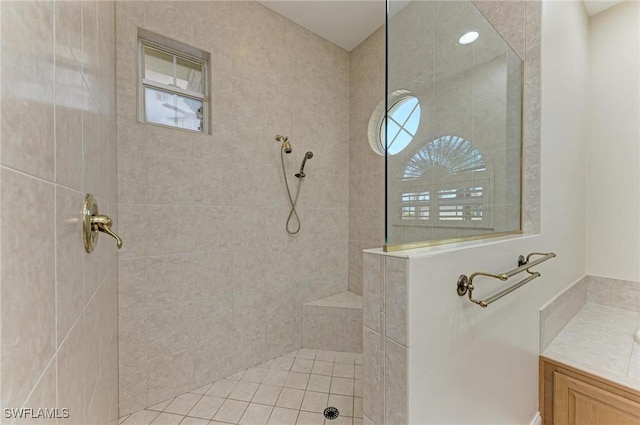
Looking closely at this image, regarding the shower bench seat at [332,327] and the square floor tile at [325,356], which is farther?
the shower bench seat at [332,327]

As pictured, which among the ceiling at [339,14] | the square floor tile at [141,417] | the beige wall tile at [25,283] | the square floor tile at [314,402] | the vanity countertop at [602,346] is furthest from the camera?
the ceiling at [339,14]

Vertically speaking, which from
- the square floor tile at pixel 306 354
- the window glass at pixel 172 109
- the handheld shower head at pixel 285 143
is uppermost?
the window glass at pixel 172 109

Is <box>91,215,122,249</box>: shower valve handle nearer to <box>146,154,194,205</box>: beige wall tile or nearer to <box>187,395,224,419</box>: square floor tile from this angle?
<box>146,154,194,205</box>: beige wall tile

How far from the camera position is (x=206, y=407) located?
156cm

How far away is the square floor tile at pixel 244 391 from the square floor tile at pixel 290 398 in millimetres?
194

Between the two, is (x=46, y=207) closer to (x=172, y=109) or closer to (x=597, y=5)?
(x=172, y=109)

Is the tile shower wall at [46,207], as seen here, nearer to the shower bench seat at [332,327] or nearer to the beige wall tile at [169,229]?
the beige wall tile at [169,229]

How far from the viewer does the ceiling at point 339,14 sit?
2.06m

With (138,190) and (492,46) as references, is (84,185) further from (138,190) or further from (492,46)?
(492,46)

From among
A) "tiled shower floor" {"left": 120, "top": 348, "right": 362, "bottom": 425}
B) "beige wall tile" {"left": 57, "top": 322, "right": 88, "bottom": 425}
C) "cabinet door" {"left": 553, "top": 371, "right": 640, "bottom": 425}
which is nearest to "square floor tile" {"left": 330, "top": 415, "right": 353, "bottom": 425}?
"tiled shower floor" {"left": 120, "top": 348, "right": 362, "bottom": 425}

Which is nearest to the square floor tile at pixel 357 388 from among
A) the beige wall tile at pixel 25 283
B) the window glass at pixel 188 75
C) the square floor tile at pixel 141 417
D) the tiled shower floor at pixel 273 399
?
the tiled shower floor at pixel 273 399

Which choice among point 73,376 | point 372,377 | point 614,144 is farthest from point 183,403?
point 614,144

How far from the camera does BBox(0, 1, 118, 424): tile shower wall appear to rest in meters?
0.32

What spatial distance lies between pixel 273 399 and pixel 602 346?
1.94m
